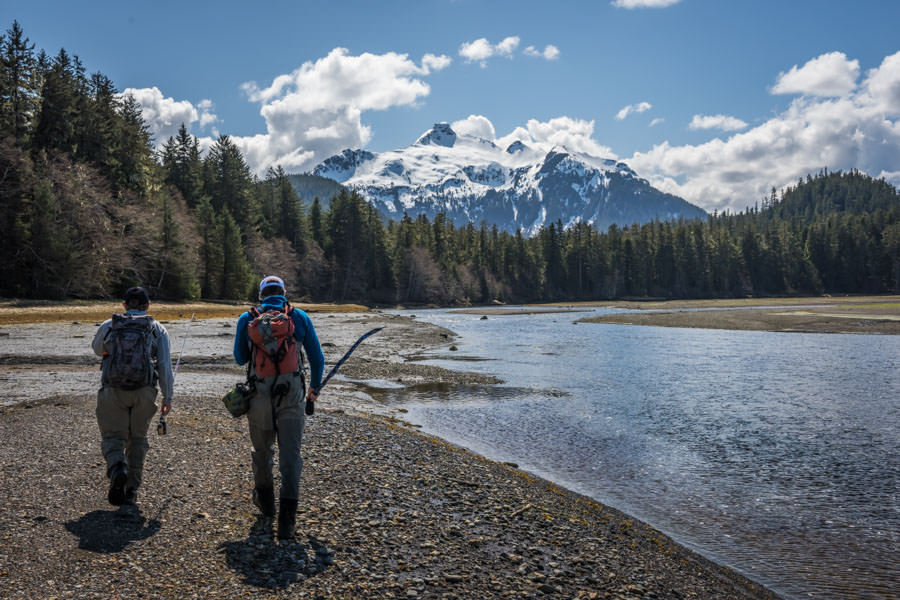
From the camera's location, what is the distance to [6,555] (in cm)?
584

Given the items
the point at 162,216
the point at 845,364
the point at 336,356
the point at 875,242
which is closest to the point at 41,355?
the point at 336,356

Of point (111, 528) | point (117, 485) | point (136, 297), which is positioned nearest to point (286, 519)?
point (111, 528)

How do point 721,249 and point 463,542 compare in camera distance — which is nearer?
point 463,542

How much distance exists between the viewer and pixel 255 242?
92438 millimetres

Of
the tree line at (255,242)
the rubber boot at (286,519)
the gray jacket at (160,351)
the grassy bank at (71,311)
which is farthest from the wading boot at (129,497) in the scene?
the tree line at (255,242)

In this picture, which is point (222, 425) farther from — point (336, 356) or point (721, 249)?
point (721, 249)

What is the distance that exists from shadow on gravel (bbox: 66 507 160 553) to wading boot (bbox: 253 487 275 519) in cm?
113

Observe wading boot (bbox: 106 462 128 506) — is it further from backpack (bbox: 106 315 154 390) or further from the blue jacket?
the blue jacket

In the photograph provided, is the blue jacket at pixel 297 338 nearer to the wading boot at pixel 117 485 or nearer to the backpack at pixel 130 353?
the backpack at pixel 130 353

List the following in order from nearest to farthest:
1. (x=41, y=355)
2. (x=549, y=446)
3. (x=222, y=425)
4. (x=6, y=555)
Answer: (x=6, y=555), (x=222, y=425), (x=549, y=446), (x=41, y=355)

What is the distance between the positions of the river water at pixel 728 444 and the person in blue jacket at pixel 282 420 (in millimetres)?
6033

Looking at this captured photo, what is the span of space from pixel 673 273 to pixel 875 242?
64342 millimetres

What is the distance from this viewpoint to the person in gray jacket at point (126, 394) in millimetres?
7348

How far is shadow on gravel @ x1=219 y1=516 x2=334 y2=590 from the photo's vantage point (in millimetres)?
5961
